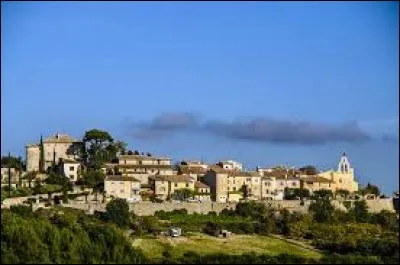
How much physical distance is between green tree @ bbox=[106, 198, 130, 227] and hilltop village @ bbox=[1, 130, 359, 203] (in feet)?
9.64

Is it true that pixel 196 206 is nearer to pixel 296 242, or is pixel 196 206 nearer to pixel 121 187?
pixel 121 187

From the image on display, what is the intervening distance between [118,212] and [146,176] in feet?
27.6

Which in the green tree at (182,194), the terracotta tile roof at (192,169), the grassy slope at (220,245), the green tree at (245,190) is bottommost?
the grassy slope at (220,245)

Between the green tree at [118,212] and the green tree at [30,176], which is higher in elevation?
the green tree at [30,176]

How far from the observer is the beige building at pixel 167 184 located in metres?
52.0

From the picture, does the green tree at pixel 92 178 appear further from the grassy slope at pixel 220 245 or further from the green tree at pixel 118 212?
the grassy slope at pixel 220 245

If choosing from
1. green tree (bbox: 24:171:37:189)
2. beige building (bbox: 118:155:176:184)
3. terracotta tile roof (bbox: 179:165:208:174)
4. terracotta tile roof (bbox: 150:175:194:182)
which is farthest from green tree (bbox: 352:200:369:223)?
green tree (bbox: 24:171:37:189)

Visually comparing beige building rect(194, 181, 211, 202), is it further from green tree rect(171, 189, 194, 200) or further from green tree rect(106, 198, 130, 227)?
green tree rect(106, 198, 130, 227)

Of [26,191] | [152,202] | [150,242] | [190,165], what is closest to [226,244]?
[150,242]

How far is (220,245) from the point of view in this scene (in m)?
42.6

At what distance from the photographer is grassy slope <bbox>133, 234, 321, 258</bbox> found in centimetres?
4084

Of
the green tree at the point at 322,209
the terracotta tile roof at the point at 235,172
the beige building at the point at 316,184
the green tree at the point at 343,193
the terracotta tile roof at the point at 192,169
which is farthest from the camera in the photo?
the beige building at the point at 316,184

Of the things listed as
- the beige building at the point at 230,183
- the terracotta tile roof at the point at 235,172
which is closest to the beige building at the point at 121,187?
the beige building at the point at 230,183

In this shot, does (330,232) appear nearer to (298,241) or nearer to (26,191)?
(298,241)
